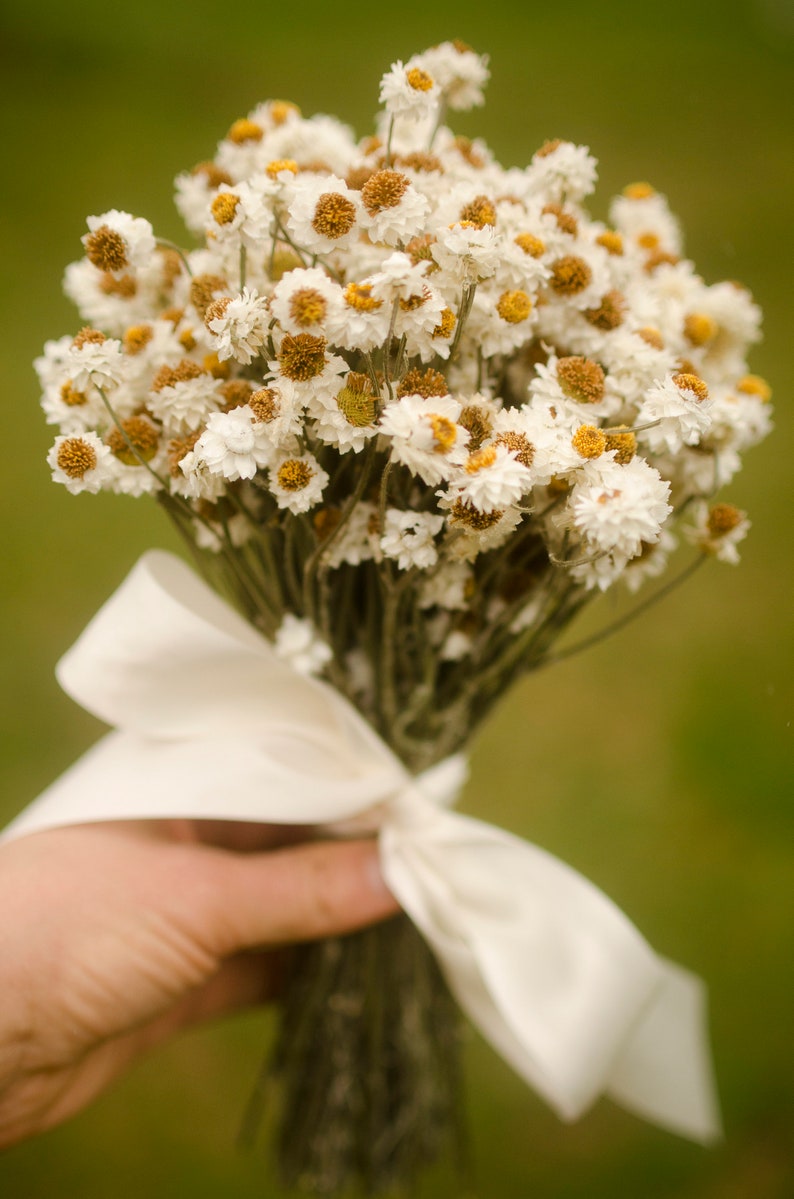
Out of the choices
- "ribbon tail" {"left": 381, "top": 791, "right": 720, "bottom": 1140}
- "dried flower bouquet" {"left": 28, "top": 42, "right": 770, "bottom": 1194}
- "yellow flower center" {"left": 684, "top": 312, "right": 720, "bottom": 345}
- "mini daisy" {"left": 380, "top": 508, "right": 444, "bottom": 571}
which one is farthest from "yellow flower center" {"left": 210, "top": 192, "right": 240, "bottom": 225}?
"ribbon tail" {"left": 381, "top": 791, "right": 720, "bottom": 1140}

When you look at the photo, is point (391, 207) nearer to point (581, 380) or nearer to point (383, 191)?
point (383, 191)

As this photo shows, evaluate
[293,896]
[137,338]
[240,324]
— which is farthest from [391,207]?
[293,896]

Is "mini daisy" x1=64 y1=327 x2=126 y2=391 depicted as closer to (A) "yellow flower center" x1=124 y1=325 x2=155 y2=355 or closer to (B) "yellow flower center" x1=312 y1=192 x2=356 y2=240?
(A) "yellow flower center" x1=124 y1=325 x2=155 y2=355

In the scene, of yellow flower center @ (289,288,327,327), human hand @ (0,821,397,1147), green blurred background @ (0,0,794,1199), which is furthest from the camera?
green blurred background @ (0,0,794,1199)

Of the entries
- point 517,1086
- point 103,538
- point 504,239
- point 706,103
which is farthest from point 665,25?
point 517,1086

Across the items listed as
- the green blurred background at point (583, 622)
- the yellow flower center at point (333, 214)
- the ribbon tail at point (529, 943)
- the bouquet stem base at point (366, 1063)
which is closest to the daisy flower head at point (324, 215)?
the yellow flower center at point (333, 214)

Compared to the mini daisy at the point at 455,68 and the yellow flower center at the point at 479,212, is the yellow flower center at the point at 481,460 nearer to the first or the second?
the yellow flower center at the point at 479,212
